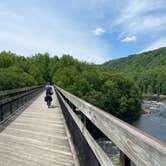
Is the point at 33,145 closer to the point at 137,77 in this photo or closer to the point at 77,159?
the point at 77,159

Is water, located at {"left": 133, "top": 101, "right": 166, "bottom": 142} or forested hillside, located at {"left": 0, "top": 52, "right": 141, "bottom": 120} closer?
water, located at {"left": 133, "top": 101, "right": 166, "bottom": 142}

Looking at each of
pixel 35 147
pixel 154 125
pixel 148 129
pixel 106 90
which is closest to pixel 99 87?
pixel 106 90

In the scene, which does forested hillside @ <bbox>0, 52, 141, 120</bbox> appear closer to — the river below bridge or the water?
the water

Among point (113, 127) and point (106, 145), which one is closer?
point (113, 127)

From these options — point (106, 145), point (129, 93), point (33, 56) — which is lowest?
point (106, 145)

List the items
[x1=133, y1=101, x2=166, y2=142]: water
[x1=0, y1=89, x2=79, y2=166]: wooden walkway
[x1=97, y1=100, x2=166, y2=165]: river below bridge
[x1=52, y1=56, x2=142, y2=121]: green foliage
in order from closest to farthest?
[x1=0, y1=89, x2=79, y2=166]: wooden walkway < [x1=97, y1=100, x2=166, y2=165]: river below bridge < [x1=133, y1=101, x2=166, y2=142]: water < [x1=52, y1=56, x2=142, y2=121]: green foliage

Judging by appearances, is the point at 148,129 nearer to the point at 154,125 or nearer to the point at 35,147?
the point at 154,125

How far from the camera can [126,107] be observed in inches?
2537

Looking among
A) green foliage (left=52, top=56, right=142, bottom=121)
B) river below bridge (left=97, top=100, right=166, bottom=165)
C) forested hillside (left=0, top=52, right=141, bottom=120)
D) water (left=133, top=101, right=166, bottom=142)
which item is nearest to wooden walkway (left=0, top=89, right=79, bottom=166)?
river below bridge (left=97, top=100, right=166, bottom=165)

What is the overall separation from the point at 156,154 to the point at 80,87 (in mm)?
62977

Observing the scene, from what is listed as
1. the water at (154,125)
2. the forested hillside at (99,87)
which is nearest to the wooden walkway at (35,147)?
the water at (154,125)

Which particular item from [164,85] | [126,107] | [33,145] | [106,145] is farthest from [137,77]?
[33,145]

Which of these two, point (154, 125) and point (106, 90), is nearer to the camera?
point (154, 125)

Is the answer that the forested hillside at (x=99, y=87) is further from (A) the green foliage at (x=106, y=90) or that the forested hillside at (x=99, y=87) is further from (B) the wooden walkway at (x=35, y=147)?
(B) the wooden walkway at (x=35, y=147)
